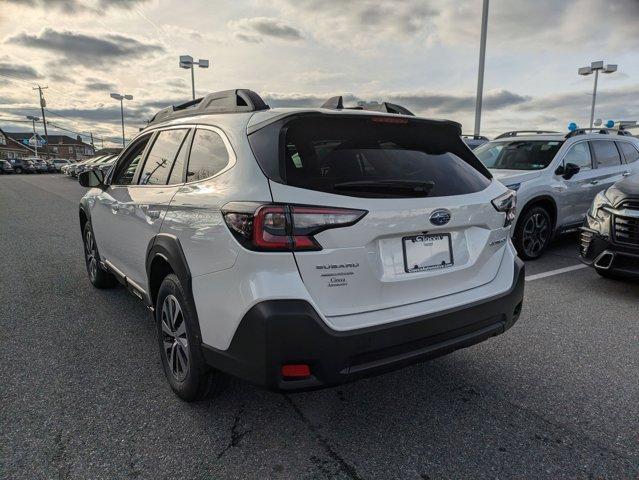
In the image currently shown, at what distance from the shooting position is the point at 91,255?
5.16m

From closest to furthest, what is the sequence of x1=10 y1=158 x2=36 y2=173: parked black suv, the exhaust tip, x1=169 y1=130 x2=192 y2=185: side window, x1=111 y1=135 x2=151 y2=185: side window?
x1=169 y1=130 x2=192 y2=185: side window < x1=111 y1=135 x2=151 y2=185: side window < the exhaust tip < x1=10 y1=158 x2=36 y2=173: parked black suv

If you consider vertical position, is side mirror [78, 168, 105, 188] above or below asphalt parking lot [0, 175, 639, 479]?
above

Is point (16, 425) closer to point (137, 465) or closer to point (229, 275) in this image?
point (137, 465)

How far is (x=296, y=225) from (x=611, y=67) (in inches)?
1448

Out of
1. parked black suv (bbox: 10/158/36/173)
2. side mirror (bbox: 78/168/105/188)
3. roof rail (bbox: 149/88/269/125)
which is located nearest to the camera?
roof rail (bbox: 149/88/269/125)

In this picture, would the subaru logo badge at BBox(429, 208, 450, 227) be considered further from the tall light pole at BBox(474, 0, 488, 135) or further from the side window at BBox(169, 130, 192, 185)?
the tall light pole at BBox(474, 0, 488, 135)

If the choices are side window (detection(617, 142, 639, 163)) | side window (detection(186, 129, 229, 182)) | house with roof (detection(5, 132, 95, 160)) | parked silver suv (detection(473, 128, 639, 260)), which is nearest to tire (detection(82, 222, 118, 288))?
side window (detection(186, 129, 229, 182))

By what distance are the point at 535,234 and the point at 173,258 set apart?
549 cm

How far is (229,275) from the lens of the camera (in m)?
2.23

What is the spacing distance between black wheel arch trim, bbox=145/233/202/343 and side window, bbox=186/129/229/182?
39 centimetres

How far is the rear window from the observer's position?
2.28 m

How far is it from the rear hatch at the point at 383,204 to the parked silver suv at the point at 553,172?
397 cm

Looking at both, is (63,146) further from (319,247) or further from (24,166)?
(319,247)

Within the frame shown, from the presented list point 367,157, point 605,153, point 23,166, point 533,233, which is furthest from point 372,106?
point 23,166
